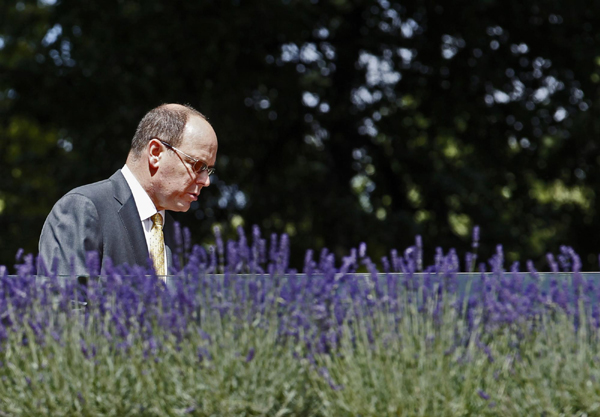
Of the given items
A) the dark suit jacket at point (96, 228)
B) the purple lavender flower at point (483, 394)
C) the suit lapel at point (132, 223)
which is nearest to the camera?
the purple lavender flower at point (483, 394)

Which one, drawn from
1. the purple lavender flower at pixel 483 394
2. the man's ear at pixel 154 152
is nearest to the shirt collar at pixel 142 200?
the man's ear at pixel 154 152

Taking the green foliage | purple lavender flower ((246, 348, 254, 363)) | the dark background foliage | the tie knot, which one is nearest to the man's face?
the tie knot

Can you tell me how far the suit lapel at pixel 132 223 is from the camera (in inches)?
125

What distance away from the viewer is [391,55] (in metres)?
11.9

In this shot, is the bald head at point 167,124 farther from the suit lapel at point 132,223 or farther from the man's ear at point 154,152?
the suit lapel at point 132,223

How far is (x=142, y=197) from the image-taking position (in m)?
3.37

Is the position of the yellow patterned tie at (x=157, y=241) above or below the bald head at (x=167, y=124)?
below

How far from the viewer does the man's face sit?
10.5ft

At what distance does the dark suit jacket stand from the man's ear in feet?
0.52

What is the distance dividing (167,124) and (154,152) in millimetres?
140

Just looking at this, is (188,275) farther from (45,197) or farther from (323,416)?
(45,197)

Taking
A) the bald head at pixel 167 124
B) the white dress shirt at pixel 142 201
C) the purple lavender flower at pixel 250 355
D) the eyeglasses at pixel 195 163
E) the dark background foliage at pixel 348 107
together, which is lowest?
the purple lavender flower at pixel 250 355

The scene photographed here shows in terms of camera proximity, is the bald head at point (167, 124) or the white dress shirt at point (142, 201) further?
the white dress shirt at point (142, 201)

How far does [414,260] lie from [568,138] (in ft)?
32.0
